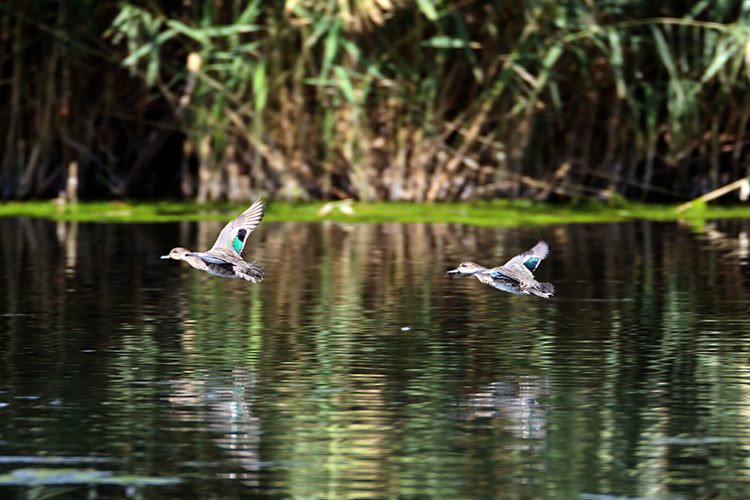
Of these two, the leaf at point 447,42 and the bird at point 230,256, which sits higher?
the leaf at point 447,42

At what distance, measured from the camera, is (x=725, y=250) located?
17109 mm

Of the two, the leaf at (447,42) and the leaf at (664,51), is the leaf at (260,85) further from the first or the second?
the leaf at (664,51)

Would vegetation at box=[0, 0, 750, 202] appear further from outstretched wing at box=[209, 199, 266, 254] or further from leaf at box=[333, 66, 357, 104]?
outstretched wing at box=[209, 199, 266, 254]

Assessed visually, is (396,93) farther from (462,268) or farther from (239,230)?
(462,268)

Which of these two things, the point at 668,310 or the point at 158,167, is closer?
the point at 668,310

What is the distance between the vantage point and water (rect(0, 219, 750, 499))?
6.93 metres

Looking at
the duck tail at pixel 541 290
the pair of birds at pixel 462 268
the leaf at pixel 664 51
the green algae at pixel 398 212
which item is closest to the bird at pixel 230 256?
the pair of birds at pixel 462 268

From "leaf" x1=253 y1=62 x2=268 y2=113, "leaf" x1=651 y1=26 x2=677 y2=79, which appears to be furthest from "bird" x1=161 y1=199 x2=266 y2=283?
"leaf" x1=651 y1=26 x2=677 y2=79

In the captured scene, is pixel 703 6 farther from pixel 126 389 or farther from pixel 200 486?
pixel 200 486

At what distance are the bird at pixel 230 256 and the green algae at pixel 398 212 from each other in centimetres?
905

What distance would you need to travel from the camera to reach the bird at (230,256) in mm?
9078

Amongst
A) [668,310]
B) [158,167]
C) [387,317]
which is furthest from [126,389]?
[158,167]

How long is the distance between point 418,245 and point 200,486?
Result: 37.0ft

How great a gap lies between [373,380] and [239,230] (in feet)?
4.09
